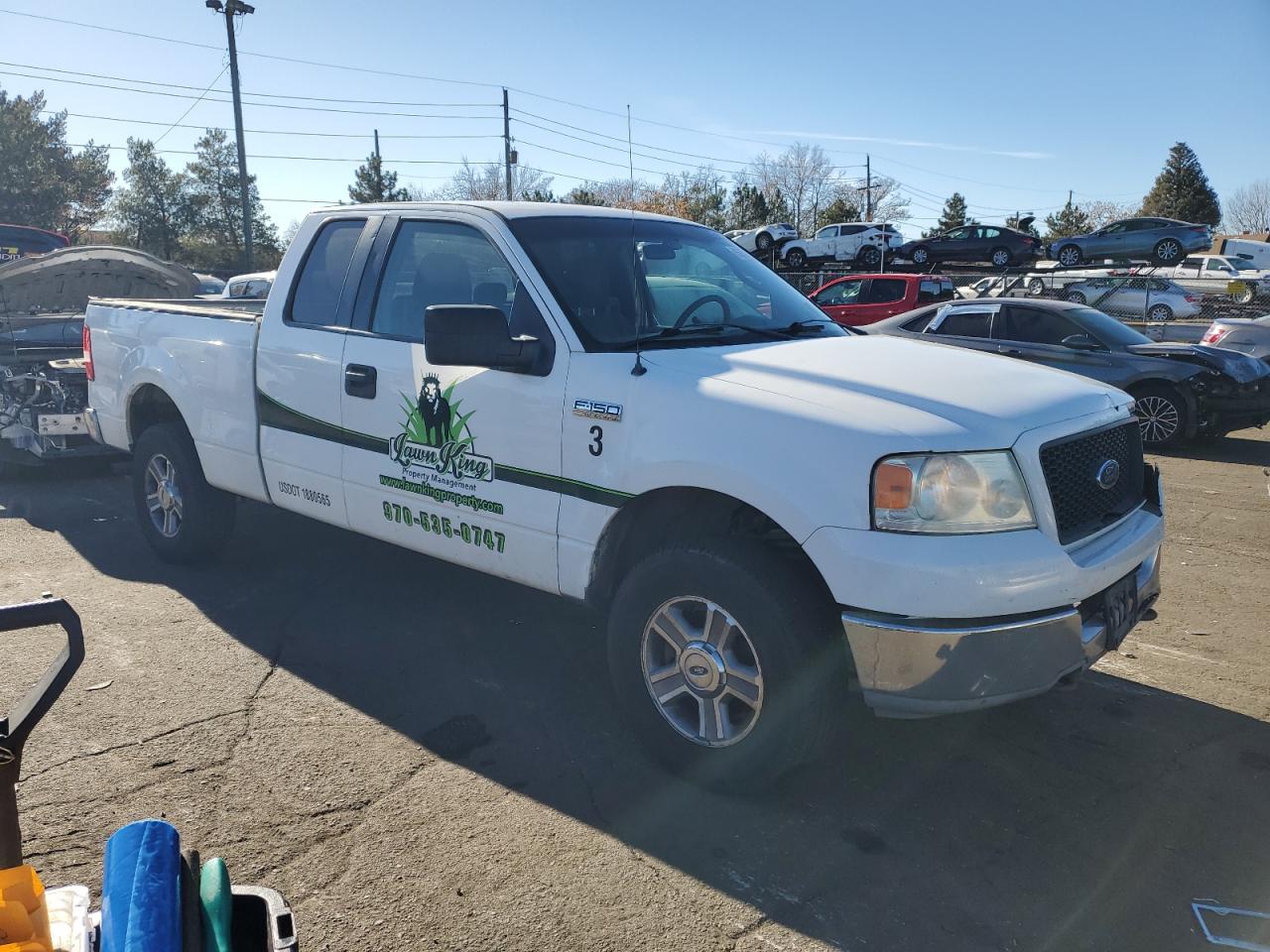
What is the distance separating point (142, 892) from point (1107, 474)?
3.20 metres

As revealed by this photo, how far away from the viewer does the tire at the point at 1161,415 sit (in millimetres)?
10578

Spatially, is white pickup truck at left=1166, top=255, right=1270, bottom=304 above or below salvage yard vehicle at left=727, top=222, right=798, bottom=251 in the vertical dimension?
below

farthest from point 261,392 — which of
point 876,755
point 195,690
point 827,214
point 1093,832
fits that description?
point 827,214

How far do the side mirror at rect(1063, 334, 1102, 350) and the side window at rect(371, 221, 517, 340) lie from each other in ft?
27.3

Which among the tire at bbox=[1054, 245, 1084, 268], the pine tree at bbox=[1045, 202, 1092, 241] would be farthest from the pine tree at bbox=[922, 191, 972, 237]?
the tire at bbox=[1054, 245, 1084, 268]

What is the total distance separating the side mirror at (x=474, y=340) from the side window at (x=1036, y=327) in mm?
8725

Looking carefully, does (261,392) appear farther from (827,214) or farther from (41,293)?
(827,214)

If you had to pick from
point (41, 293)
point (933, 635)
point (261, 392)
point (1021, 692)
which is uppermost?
point (41, 293)

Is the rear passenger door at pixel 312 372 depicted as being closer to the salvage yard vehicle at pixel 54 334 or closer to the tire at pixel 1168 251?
the salvage yard vehicle at pixel 54 334

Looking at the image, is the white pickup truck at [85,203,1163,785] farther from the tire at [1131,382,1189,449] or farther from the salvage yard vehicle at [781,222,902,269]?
the salvage yard vehicle at [781,222,902,269]

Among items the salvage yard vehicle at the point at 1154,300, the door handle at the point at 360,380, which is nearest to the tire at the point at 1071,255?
the salvage yard vehicle at the point at 1154,300

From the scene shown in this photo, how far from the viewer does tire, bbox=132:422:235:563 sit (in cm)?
550

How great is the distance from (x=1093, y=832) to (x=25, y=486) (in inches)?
328

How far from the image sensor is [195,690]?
4199mm
